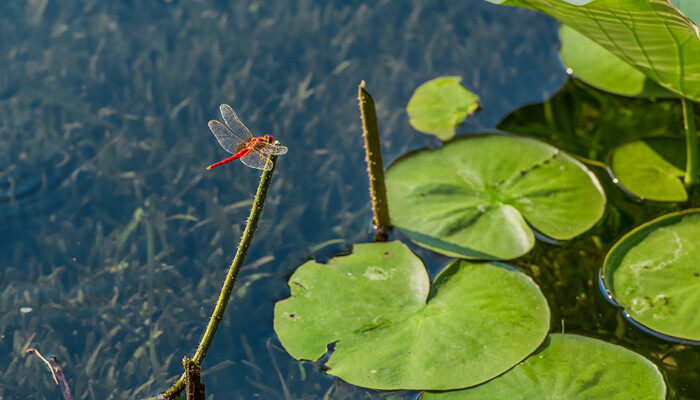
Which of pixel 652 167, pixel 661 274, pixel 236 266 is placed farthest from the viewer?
pixel 652 167

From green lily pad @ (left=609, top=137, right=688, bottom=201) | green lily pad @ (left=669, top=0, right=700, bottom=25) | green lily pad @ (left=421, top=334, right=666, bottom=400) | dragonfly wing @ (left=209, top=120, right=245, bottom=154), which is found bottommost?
green lily pad @ (left=421, top=334, right=666, bottom=400)

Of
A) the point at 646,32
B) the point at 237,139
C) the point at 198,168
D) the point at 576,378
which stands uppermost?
the point at 646,32

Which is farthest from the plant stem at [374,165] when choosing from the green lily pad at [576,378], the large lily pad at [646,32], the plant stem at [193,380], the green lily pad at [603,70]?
the green lily pad at [603,70]

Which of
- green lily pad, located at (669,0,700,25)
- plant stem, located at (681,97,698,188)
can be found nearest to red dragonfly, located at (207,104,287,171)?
green lily pad, located at (669,0,700,25)

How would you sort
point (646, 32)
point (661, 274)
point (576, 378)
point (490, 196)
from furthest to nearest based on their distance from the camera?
1. point (490, 196)
2. point (661, 274)
3. point (646, 32)
4. point (576, 378)

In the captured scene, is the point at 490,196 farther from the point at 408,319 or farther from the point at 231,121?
the point at 231,121

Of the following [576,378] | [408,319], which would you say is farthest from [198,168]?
[576,378]

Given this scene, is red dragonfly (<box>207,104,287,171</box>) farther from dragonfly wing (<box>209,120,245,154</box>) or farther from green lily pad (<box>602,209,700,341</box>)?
green lily pad (<box>602,209,700,341</box>)
